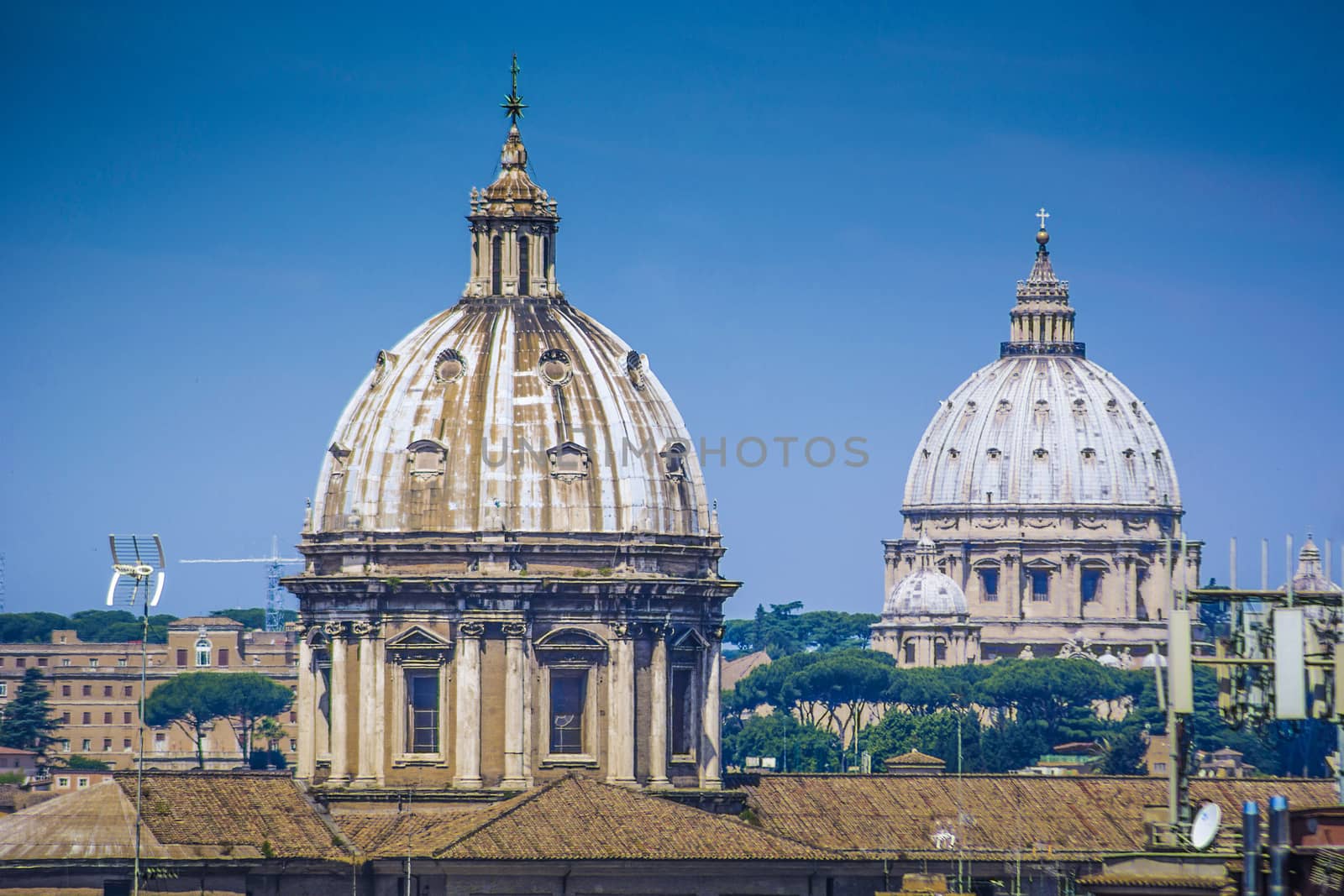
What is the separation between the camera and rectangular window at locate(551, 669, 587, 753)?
84.6m

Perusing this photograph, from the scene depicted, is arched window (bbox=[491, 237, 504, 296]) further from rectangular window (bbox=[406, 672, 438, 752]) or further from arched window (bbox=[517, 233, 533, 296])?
rectangular window (bbox=[406, 672, 438, 752])

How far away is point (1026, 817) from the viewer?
282 feet

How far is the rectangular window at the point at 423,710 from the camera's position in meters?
84.2

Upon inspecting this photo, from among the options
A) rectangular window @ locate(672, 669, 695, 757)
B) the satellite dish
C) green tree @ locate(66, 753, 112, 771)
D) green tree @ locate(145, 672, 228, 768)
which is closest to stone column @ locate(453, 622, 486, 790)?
rectangular window @ locate(672, 669, 695, 757)

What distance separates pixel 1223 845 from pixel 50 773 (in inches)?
3836

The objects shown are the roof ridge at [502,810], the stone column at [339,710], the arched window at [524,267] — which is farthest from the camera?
the arched window at [524,267]

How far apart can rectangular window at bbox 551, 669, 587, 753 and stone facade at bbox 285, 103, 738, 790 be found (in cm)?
4

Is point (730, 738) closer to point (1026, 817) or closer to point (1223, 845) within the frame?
point (1026, 817)

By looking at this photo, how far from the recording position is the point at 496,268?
87.7m

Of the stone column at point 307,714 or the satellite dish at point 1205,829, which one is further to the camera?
the stone column at point 307,714

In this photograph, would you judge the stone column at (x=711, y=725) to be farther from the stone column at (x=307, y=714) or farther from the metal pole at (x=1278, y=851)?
the metal pole at (x=1278, y=851)

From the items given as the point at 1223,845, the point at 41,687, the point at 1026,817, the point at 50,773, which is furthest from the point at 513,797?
the point at 41,687

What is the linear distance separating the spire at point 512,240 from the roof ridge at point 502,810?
10.6 metres

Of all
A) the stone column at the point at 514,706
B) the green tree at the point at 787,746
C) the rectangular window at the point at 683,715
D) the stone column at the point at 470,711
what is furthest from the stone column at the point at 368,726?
the green tree at the point at 787,746
